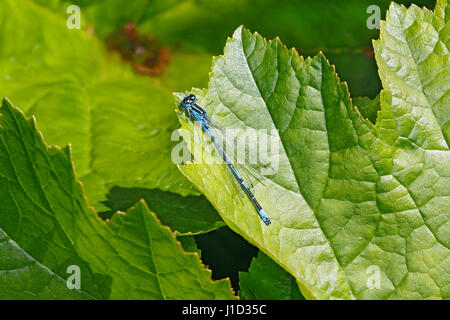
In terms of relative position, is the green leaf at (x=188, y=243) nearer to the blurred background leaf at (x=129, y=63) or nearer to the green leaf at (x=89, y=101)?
the green leaf at (x=89, y=101)

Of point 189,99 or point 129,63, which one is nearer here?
point 189,99

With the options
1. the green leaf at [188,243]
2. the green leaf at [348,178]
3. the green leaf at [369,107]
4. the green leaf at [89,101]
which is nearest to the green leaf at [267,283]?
the green leaf at [348,178]

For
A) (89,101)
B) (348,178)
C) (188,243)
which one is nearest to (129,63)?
(89,101)

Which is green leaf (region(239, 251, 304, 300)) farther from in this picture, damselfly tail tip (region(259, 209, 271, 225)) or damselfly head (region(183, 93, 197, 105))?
damselfly head (region(183, 93, 197, 105))

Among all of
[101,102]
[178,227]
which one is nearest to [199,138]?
[178,227]

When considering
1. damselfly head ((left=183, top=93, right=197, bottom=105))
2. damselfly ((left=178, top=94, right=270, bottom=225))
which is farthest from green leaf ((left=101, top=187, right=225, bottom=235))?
damselfly head ((left=183, top=93, right=197, bottom=105))

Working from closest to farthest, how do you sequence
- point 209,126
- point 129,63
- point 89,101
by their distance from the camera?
point 209,126
point 89,101
point 129,63

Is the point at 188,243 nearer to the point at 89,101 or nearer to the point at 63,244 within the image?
the point at 63,244

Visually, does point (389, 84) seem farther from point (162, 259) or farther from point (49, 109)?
point (49, 109)
